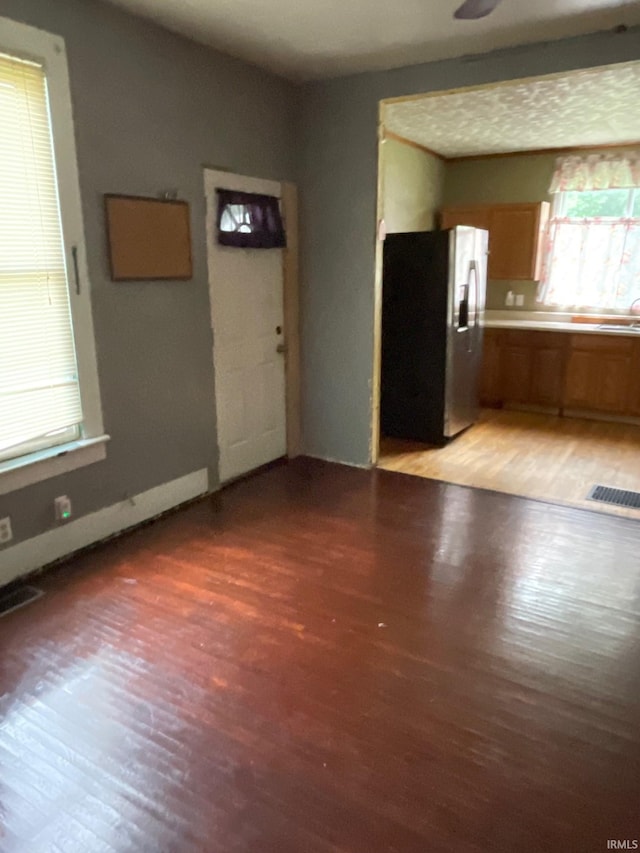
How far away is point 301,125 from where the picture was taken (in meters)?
4.16

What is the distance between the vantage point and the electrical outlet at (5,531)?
9.01 ft

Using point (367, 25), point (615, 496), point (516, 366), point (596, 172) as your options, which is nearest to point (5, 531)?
point (367, 25)

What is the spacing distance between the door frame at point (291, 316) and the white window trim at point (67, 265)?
1.37m

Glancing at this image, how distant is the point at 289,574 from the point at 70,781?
134 cm

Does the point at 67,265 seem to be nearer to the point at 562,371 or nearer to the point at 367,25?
the point at 367,25

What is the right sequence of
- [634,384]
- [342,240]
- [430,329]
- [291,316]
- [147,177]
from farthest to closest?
[634,384] < [430,329] < [291,316] < [342,240] < [147,177]

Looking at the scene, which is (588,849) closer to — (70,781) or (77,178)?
(70,781)

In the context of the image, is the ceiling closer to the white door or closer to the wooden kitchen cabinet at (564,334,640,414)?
the white door

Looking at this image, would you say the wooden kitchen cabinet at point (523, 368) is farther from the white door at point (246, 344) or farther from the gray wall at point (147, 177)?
the gray wall at point (147, 177)

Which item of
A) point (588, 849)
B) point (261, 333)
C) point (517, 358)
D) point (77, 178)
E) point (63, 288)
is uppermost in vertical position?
point (77, 178)

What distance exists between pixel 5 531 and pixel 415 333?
3.18m

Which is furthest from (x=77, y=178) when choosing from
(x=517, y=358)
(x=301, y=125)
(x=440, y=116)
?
(x=517, y=358)

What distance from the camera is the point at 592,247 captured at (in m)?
5.77

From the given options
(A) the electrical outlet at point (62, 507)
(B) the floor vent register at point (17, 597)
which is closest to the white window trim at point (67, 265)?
(A) the electrical outlet at point (62, 507)
